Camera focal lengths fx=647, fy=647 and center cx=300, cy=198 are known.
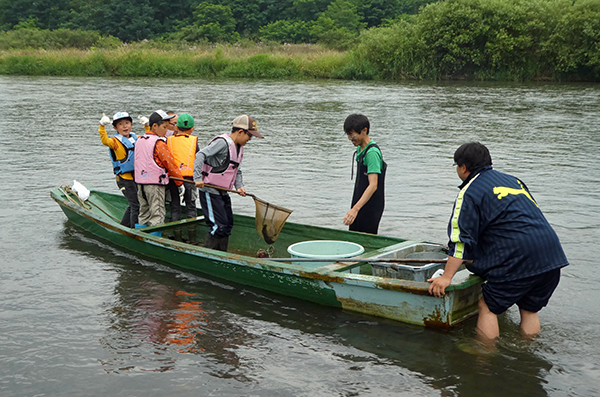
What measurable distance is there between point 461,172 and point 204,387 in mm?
2498

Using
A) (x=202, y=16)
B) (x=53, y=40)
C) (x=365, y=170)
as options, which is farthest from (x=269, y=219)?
(x=202, y=16)

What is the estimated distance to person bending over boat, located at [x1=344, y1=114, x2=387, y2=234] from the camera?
6.14m

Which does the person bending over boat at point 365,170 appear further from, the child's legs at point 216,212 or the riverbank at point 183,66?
the riverbank at point 183,66

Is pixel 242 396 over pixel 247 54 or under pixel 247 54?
under

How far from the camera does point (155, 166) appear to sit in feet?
25.0

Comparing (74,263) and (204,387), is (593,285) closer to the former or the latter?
(204,387)

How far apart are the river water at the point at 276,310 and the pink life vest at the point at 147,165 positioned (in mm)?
978

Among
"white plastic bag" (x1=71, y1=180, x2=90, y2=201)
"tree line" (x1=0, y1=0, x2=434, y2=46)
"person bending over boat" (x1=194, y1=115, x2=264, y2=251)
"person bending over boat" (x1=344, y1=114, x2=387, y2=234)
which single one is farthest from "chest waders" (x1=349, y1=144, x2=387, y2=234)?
"tree line" (x1=0, y1=0, x2=434, y2=46)

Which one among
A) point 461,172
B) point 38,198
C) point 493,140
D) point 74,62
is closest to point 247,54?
point 74,62

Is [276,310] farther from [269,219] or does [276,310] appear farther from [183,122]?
[183,122]

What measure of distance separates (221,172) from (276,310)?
63.0 inches

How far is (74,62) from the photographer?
125 ft

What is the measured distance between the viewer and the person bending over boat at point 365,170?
20.2 feet

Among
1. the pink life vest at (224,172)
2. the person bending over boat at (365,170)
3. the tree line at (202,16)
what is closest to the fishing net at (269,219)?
the pink life vest at (224,172)
